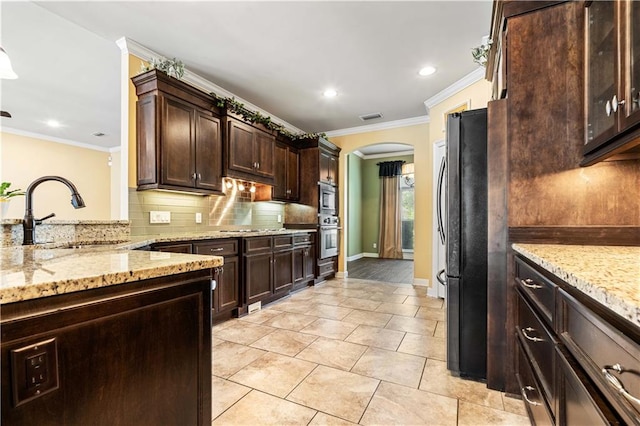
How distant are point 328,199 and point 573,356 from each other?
4381 millimetres

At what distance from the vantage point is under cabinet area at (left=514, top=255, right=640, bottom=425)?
24.1 inches

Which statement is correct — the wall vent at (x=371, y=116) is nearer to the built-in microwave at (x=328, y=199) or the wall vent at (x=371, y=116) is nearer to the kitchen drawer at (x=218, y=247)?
the built-in microwave at (x=328, y=199)

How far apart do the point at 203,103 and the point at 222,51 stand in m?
0.58

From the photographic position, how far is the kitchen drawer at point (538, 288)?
1063 mm

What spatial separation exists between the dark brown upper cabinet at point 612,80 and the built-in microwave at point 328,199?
362cm

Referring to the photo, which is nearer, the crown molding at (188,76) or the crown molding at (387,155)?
the crown molding at (188,76)

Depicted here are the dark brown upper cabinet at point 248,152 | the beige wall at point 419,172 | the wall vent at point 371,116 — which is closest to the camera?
the dark brown upper cabinet at point 248,152

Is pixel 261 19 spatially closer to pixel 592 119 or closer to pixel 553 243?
pixel 592 119

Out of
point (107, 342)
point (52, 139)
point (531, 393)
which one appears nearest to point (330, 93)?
point (531, 393)

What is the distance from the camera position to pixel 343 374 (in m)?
2.04

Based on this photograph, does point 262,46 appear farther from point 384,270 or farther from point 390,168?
point 390,168

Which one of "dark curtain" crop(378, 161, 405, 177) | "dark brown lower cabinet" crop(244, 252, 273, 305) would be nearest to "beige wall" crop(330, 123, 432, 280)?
"dark brown lower cabinet" crop(244, 252, 273, 305)

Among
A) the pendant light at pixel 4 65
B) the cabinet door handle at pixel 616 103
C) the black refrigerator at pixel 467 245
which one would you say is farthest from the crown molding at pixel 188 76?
the cabinet door handle at pixel 616 103

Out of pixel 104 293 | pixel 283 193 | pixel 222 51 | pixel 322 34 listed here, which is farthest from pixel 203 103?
pixel 104 293
